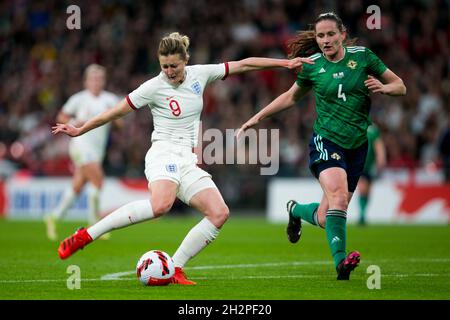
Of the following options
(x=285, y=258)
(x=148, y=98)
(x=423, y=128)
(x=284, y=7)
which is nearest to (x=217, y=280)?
(x=148, y=98)

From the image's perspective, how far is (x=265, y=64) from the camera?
837cm

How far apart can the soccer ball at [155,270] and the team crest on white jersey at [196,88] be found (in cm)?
157

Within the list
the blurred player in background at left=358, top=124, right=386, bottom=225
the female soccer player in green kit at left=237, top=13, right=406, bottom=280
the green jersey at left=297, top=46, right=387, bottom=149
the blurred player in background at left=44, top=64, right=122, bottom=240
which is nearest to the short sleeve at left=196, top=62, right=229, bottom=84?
the female soccer player in green kit at left=237, top=13, right=406, bottom=280

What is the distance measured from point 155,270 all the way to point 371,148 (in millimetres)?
10278

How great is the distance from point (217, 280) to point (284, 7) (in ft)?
54.0

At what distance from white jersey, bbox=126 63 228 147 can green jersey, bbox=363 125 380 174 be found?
28.9 feet

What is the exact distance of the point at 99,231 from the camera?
25.9 ft

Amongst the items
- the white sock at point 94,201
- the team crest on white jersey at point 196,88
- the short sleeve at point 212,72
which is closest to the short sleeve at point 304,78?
the short sleeve at point 212,72

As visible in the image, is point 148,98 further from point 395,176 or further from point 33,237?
point 395,176

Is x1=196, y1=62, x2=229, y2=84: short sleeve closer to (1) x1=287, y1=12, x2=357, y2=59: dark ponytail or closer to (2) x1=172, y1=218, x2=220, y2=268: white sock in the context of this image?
(1) x1=287, y1=12, x2=357, y2=59: dark ponytail

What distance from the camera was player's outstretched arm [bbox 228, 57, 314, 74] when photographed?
8.29 meters

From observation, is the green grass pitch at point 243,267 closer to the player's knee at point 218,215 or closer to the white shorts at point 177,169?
the player's knee at point 218,215

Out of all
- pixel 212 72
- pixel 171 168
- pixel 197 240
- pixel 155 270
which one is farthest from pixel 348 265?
pixel 212 72

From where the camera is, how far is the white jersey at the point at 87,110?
14.2 meters
